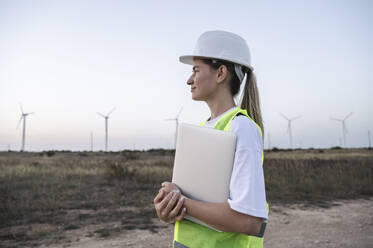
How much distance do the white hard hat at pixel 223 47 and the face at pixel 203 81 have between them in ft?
0.19

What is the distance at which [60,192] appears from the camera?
830cm

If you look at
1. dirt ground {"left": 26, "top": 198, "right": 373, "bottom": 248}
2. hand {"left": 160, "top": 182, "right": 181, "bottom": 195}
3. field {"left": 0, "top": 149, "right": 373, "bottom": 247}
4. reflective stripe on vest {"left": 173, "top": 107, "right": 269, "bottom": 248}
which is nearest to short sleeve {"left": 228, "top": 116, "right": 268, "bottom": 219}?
reflective stripe on vest {"left": 173, "top": 107, "right": 269, "bottom": 248}

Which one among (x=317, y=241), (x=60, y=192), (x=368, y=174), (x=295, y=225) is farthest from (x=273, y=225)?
(x=368, y=174)

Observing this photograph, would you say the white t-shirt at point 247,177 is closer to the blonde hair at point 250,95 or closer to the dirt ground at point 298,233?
the blonde hair at point 250,95

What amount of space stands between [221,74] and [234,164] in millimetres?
459

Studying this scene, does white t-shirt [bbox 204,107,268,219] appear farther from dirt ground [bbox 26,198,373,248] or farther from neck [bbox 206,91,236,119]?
dirt ground [bbox 26,198,373,248]

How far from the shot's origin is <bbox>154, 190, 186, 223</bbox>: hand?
107 cm

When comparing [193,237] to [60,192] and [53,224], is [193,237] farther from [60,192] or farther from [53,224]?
[60,192]

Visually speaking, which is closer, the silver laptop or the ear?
the silver laptop

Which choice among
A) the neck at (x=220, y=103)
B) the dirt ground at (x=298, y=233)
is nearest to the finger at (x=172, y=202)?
the neck at (x=220, y=103)

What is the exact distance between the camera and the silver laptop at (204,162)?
1.06m

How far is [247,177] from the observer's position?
102 cm

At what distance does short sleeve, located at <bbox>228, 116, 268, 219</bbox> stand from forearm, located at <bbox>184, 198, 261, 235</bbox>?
3 cm

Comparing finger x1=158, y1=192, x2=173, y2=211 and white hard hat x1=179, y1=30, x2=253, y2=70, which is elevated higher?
white hard hat x1=179, y1=30, x2=253, y2=70
